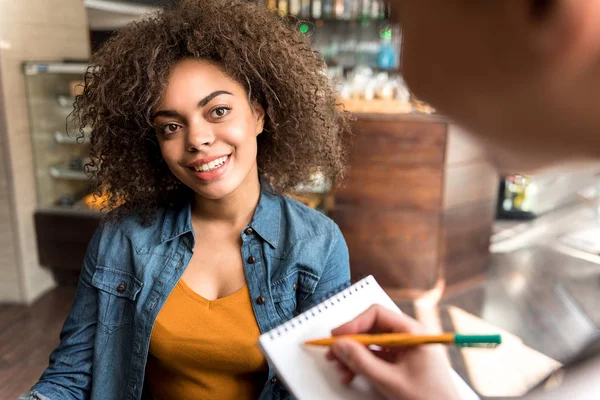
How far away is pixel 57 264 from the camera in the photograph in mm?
3428

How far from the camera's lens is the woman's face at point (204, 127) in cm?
112

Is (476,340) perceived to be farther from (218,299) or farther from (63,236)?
(63,236)

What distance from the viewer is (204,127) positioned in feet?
3.66

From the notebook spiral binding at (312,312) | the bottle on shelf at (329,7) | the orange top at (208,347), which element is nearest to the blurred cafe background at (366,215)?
the bottle on shelf at (329,7)

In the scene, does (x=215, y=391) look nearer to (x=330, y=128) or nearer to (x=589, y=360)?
(x=330, y=128)

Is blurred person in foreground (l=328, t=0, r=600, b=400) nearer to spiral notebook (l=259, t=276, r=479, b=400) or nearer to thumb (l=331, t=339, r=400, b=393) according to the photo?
thumb (l=331, t=339, r=400, b=393)

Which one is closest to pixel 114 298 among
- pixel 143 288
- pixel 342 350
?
pixel 143 288

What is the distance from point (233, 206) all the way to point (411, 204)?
2138mm

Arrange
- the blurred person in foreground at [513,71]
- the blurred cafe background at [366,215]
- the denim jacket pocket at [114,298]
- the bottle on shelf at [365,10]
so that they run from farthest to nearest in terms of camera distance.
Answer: the bottle on shelf at [365,10]
the blurred cafe background at [366,215]
the denim jacket pocket at [114,298]
the blurred person in foreground at [513,71]

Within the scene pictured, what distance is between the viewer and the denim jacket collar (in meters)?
1.24

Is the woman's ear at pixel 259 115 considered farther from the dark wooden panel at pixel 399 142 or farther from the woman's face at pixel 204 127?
the dark wooden panel at pixel 399 142

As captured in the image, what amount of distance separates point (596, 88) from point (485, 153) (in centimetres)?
8

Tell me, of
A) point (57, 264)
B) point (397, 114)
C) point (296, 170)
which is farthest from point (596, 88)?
point (57, 264)

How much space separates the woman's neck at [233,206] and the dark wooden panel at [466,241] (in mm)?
2190
